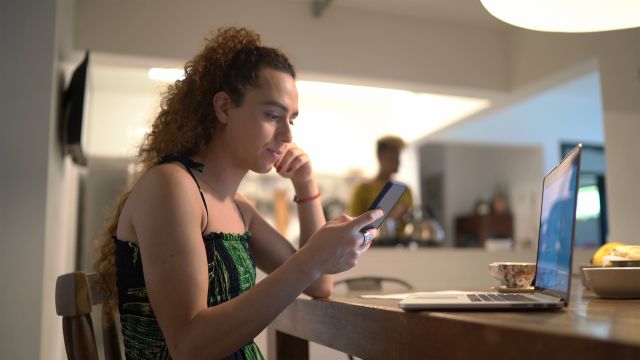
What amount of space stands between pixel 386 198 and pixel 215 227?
0.35 m

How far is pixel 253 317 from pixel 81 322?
272 mm

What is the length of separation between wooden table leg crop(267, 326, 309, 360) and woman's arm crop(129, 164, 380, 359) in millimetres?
709

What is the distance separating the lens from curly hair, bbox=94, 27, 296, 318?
1.26 m

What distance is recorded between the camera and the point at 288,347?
168cm

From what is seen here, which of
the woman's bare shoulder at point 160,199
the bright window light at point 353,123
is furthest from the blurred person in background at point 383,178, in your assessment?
the woman's bare shoulder at point 160,199

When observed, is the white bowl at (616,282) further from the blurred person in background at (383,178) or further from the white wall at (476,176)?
the white wall at (476,176)

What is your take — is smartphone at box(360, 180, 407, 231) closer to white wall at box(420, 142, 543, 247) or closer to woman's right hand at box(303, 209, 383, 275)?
woman's right hand at box(303, 209, 383, 275)

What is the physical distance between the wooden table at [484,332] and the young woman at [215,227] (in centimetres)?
13

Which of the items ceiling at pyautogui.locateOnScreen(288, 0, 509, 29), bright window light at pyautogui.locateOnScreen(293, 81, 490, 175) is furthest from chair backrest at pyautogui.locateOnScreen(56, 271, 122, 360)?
bright window light at pyautogui.locateOnScreen(293, 81, 490, 175)

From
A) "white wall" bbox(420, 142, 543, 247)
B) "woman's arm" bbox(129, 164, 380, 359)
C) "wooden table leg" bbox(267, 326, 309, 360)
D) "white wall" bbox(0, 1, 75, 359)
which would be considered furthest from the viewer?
"white wall" bbox(420, 142, 543, 247)

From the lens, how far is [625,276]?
119 cm

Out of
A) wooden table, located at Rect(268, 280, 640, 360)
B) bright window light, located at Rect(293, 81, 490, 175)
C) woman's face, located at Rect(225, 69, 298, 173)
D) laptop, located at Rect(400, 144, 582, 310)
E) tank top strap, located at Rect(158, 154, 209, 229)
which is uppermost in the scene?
bright window light, located at Rect(293, 81, 490, 175)

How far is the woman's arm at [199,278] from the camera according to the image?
38.3 inches

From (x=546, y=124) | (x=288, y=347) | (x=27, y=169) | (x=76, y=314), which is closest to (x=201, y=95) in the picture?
(x=76, y=314)
